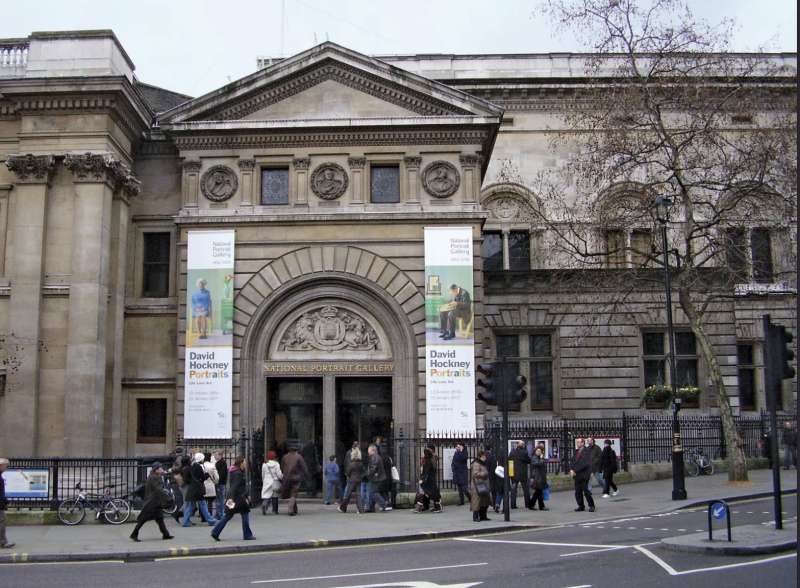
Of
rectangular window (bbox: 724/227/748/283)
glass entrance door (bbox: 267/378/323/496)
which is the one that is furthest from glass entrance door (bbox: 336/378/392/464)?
rectangular window (bbox: 724/227/748/283)

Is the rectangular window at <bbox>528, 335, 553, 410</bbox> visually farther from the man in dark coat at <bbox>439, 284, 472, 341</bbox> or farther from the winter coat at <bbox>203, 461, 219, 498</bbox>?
the winter coat at <bbox>203, 461, 219, 498</bbox>

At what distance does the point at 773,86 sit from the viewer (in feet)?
114

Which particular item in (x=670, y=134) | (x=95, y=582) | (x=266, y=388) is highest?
(x=670, y=134)

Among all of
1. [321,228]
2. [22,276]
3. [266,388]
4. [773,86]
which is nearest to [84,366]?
[22,276]

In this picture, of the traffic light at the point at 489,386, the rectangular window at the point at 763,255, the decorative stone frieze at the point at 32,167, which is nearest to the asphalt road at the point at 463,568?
the traffic light at the point at 489,386

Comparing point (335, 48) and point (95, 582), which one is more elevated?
point (335, 48)

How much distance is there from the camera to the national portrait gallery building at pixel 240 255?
26422 millimetres

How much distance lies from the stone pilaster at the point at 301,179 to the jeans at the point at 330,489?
885 cm

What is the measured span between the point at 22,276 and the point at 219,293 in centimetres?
594

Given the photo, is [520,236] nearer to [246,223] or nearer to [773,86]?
[773,86]

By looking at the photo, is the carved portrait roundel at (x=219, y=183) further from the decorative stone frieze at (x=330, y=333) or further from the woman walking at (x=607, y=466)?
the woman walking at (x=607, y=466)

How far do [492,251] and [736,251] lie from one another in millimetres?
13033

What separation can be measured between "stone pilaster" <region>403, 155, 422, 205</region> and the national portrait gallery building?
5 cm

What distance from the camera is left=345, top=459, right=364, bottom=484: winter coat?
23875 mm
